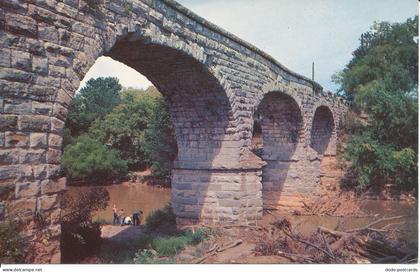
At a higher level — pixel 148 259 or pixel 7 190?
pixel 7 190

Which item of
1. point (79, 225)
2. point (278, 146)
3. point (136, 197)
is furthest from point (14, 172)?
point (136, 197)

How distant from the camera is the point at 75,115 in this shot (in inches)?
1576

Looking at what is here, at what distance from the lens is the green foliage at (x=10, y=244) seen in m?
4.81

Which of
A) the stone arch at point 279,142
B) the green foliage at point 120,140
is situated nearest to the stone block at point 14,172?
the stone arch at point 279,142

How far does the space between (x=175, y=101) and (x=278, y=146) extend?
7.46 metres

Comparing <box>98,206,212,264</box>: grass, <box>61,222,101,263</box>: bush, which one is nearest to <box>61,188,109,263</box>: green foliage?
<box>61,222,101,263</box>: bush

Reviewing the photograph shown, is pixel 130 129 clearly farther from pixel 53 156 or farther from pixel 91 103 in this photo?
pixel 53 156

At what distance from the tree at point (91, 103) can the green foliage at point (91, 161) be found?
391 centimetres

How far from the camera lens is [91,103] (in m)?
45.1

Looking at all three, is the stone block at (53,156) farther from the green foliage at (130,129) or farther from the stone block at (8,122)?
the green foliage at (130,129)

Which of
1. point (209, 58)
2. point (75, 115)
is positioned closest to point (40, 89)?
point (209, 58)

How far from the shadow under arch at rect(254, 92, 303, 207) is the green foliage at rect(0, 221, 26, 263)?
12.5 meters

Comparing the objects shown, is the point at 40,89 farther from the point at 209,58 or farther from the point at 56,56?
the point at 209,58

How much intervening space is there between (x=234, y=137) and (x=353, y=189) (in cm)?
1242
